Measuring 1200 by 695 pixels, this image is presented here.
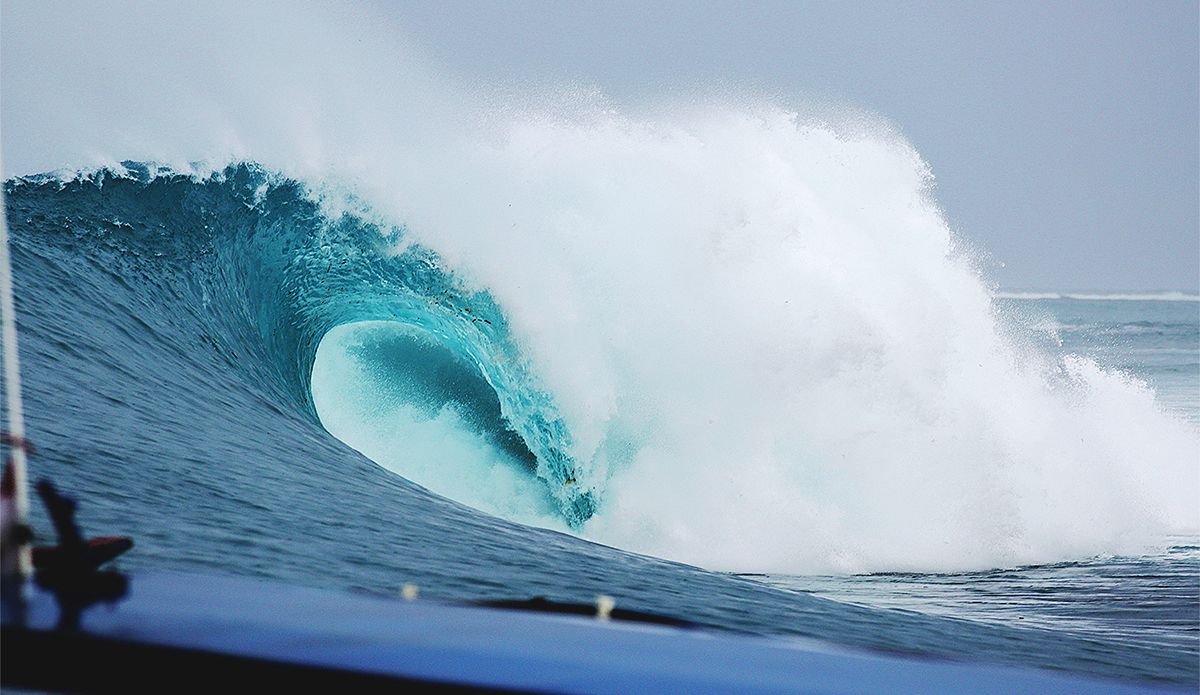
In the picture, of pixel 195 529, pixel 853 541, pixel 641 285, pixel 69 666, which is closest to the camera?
pixel 69 666

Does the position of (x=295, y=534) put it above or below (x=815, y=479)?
below

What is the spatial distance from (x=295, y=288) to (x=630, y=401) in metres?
3.75

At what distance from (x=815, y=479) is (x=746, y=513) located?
2.96 feet

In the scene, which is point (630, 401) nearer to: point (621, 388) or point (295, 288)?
point (621, 388)

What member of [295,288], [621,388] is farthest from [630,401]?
[295,288]

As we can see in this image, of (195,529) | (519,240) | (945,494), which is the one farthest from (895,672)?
(519,240)

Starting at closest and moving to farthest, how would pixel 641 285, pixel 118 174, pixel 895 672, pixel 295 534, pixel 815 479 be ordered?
pixel 895 672 < pixel 295 534 < pixel 815 479 < pixel 118 174 < pixel 641 285

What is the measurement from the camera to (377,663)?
1.53m

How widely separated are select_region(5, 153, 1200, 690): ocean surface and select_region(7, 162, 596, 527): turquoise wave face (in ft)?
0.12

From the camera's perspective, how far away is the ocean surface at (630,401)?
494cm

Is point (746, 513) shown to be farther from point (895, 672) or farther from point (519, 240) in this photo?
point (895, 672)

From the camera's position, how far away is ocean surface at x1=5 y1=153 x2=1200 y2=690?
4.94 metres

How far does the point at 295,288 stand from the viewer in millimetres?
10219

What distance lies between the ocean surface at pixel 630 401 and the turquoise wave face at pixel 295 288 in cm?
4
